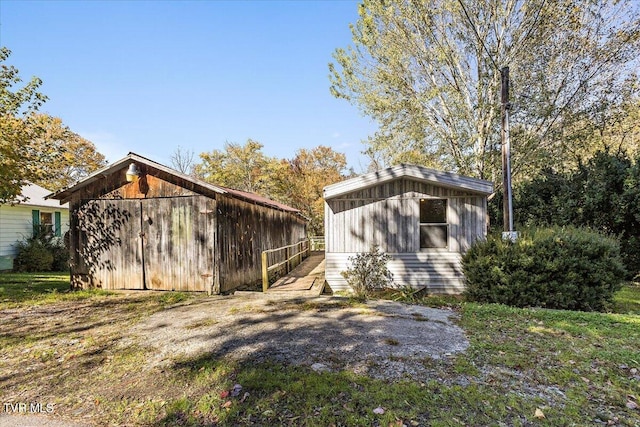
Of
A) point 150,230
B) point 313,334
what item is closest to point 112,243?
point 150,230

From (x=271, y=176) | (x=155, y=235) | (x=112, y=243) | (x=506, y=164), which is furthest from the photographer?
(x=271, y=176)

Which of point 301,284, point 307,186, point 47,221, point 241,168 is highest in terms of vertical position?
point 241,168

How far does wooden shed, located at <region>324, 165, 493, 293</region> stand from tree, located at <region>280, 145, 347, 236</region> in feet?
54.8

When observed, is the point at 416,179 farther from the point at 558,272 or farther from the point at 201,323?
the point at 201,323

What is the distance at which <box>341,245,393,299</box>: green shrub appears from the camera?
29.2 ft

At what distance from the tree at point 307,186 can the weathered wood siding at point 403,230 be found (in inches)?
657

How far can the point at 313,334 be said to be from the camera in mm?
4719

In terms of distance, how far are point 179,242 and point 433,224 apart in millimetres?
6936

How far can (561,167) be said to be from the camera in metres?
13.7

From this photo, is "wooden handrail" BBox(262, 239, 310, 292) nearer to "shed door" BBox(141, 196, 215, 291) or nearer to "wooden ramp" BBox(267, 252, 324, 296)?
"wooden ramp" BBox(267, 252, 324, 296)

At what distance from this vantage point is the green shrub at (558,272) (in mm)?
6965

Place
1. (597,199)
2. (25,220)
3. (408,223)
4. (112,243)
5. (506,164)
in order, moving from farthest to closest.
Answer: (25,220) → (597,199) → (408,223) → (112,243) → (506,164)

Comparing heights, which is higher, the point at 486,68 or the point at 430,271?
the point at 486,68

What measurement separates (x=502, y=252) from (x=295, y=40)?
958 centimetres
